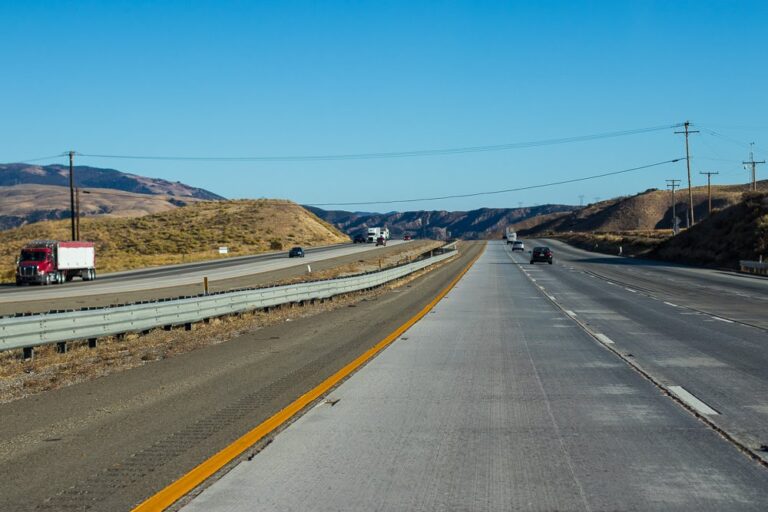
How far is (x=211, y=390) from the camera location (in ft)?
31.3

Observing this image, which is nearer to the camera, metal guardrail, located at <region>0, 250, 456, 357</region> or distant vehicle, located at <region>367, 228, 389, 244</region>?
metal guardrail, located at <region>0, 250, 456, 357</region>

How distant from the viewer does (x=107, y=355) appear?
44.5 feet

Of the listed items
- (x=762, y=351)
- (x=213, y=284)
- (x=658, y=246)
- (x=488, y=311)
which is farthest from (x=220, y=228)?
(x=762, y=351)

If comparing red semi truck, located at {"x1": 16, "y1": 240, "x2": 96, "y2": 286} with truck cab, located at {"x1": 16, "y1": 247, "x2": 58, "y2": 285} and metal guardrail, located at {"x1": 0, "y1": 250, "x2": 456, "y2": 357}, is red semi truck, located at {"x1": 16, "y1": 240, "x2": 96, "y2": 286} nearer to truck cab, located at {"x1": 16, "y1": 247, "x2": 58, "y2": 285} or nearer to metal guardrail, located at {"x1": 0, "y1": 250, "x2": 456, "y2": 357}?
truck cab, located at {"x1": 16, "y1": 247, "x2": 58, "y2": 285}

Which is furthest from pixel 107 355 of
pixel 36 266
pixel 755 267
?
pixel 755 267

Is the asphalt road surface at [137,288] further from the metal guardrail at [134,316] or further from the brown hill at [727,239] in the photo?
the brown hill at [727,239]

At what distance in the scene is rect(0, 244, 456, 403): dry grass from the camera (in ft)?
35.3

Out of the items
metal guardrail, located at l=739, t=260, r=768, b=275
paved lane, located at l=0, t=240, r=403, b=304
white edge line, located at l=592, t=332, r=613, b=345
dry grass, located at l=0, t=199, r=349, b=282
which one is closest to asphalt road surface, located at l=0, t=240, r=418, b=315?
paved lane, located at l=0, t=240, r=403, b=304

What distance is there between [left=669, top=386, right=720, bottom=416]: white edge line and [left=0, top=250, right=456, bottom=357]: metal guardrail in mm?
9717

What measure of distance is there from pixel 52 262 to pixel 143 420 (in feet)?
143

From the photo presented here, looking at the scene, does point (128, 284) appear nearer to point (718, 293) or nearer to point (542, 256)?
point (718, 293)

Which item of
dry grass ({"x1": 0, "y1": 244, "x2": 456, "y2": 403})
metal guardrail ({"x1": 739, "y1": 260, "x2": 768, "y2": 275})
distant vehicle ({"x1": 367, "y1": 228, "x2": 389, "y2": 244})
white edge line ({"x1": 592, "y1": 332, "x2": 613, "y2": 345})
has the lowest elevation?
white edge line ({"x1": 592, "y1": 332, "x2": 613, "y2": 345})

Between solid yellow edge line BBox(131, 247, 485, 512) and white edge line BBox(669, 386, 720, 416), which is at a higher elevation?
solid yellow edge line BBox(131, 247, 485, 512)

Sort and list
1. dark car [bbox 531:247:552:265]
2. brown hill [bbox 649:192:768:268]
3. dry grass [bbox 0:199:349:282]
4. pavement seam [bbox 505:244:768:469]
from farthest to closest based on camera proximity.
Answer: dry grass [bbox 0:199:349:282] → dark car [bbox 531:247:552:265] → brown hill [bbox 649:192:768:268] → pavement seam [bbox 505:244:768:469]
